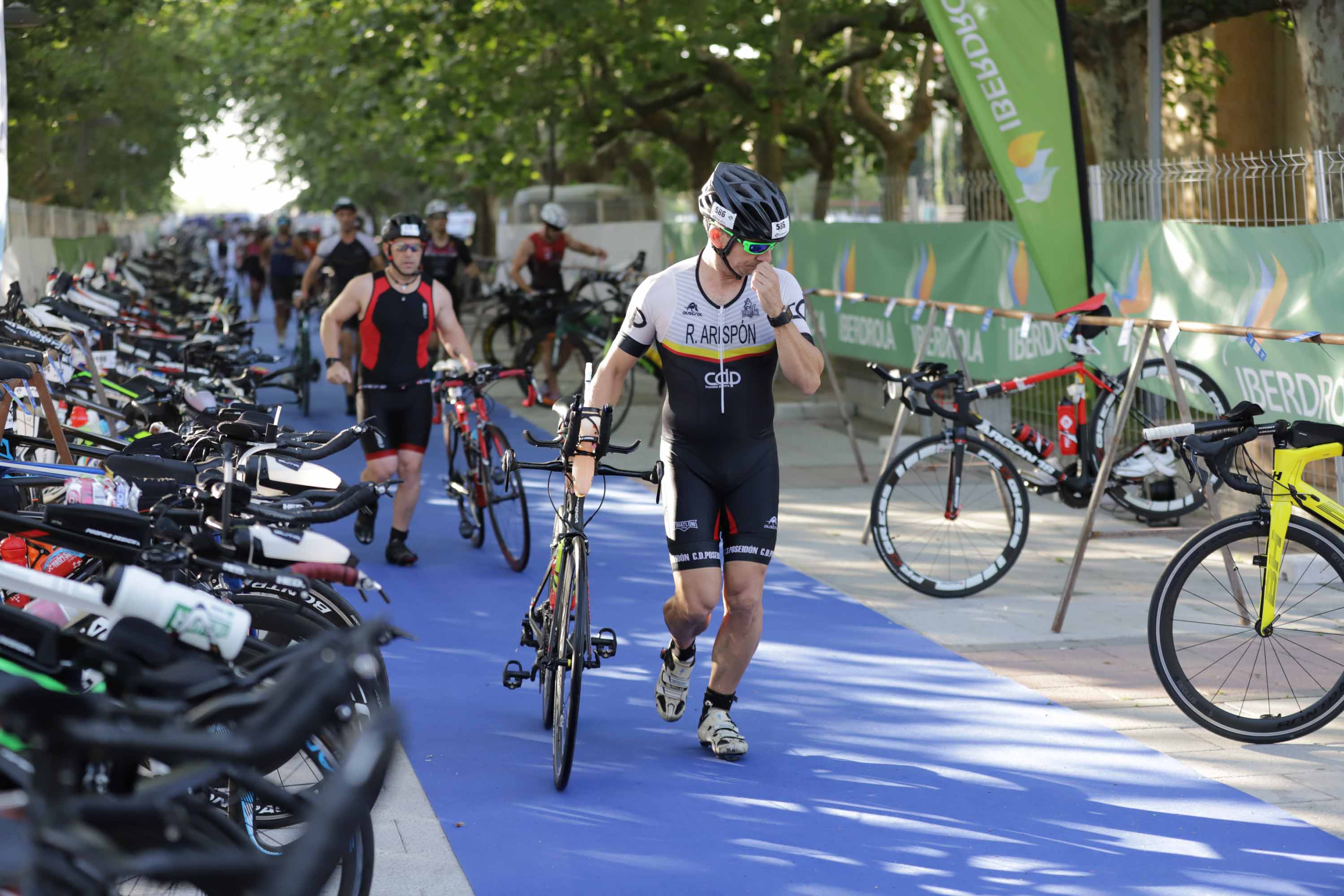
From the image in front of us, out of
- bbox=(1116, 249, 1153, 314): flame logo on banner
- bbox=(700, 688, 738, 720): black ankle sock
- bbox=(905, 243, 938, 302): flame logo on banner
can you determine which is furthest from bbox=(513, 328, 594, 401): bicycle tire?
bbox=(700, 688, 738, 720): black ankle sock

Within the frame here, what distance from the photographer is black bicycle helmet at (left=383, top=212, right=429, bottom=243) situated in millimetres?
8984

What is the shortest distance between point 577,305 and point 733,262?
34.7 feet

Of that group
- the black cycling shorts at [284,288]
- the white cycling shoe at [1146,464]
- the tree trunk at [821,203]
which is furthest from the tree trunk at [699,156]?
the white cycling shoe at [1146,464]

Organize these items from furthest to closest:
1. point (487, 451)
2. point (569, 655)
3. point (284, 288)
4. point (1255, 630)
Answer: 1. point (284, 288)
2. point (487, 451)
3. point (1255, 630)
4. point (569, 655)

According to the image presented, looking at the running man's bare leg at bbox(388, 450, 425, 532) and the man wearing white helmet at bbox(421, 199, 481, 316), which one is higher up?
the man wearing white helmet at bbox(421, 199, 481, 316)

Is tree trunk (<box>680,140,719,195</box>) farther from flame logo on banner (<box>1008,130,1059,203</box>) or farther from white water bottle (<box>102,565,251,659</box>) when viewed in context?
white water bottle (<box>102,565,251,659</box>)

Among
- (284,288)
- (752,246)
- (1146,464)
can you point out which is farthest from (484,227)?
(752,246)

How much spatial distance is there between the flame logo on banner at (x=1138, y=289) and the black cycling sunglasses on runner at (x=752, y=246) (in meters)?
5.02

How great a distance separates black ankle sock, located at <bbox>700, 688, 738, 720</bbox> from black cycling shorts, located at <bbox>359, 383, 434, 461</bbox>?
3.80 metres

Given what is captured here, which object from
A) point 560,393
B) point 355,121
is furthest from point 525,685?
point 355,121

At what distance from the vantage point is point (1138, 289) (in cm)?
995

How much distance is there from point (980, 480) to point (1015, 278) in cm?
352

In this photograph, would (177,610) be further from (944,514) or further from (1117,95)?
(1117,95)

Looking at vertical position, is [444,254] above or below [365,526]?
above
